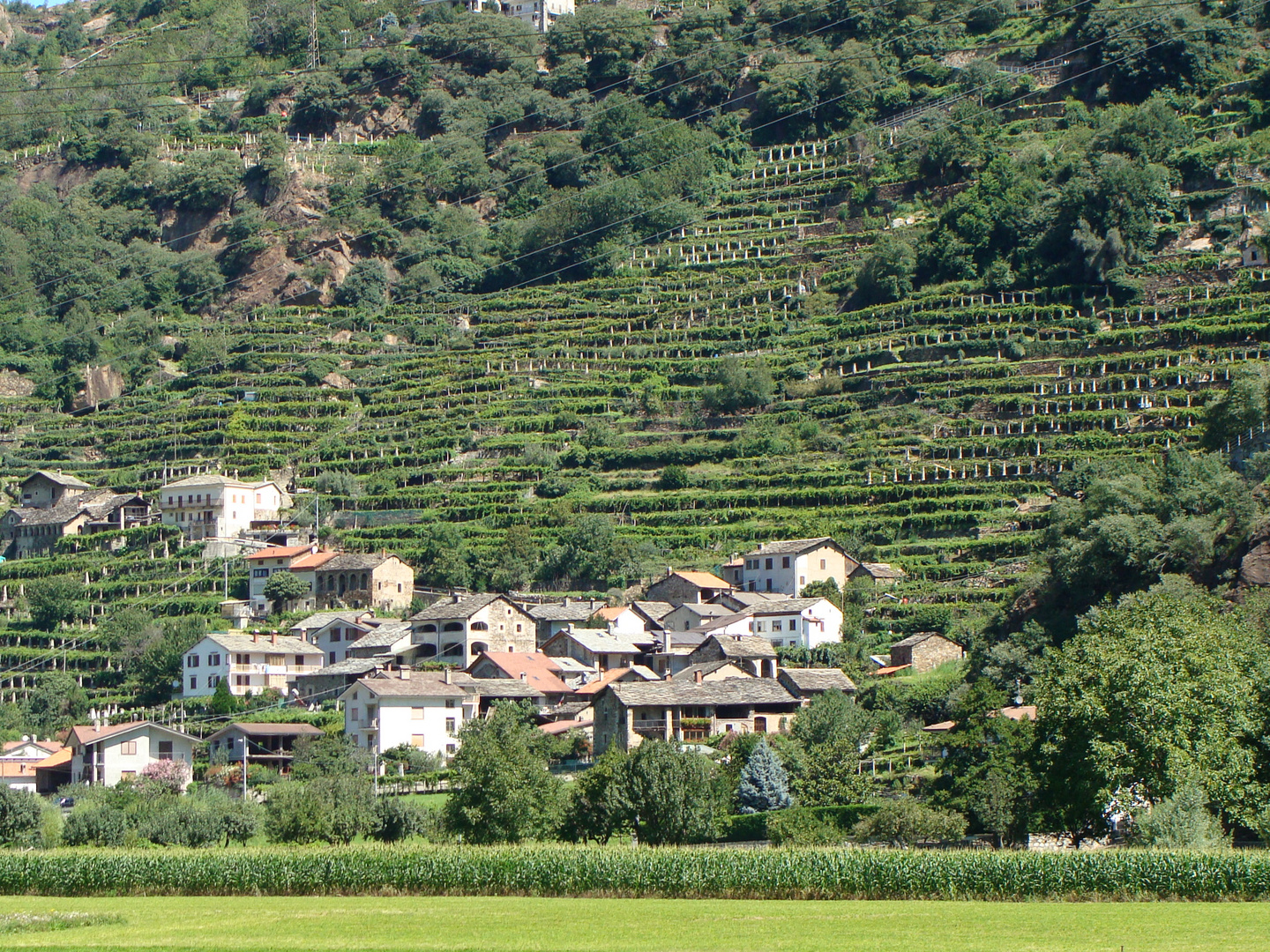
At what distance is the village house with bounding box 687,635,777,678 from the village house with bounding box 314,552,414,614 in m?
22.7

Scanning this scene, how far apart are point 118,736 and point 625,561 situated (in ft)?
96.3

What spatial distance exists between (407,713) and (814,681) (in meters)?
17.9

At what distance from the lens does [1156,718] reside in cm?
5172

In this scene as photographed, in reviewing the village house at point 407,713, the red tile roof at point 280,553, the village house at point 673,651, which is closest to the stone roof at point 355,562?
the red tile roof at point 280,553

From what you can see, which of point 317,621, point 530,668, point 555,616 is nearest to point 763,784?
point 530,668

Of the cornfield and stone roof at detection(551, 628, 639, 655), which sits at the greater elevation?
stone roof at detection(551, 628, 639, 655)

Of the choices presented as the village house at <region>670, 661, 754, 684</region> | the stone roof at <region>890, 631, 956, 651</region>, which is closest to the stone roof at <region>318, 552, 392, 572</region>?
the village house at <region>670, 661, 754, 684</region>

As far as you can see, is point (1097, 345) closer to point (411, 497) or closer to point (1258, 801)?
point (411, 497)

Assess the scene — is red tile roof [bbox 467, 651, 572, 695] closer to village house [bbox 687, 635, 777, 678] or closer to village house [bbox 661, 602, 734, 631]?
village house [bbox 687, 635, 777, 678]

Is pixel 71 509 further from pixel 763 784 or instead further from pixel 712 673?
pixel 763 784

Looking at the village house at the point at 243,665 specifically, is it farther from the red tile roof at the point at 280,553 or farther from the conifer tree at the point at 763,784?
the conifer tree at the point at 763,784

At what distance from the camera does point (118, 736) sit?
7838 centimetres

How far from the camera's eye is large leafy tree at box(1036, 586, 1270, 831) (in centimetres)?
5106

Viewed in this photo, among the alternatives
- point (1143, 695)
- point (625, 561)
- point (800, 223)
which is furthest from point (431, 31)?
point (1143, 695)
